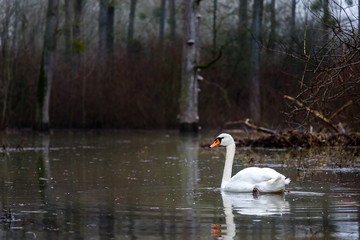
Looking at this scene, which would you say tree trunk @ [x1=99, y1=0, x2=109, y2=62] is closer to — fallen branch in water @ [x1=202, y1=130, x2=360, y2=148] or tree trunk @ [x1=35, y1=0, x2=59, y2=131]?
tree trunk @ [x1=35, y1=0, x2=59, y2=131]

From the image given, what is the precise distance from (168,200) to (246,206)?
117 centimetres

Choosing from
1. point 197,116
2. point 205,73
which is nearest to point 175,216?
point 197,116

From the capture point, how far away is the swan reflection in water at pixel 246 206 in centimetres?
737

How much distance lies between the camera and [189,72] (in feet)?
106

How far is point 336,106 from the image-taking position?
20.3 meters

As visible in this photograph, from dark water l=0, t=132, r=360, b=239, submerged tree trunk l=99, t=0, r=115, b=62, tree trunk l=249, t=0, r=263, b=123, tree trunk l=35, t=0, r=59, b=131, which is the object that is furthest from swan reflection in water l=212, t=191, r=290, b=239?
submerged tree trunk l=99, t=0, r=115, b=62

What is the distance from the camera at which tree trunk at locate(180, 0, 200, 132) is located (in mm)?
31719

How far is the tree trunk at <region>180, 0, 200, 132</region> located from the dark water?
14882 millimetres

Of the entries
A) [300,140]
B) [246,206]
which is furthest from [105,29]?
[246,206]

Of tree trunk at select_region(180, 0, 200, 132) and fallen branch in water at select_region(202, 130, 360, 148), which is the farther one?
tree trunk at select_region(180, 0, 200, 132)

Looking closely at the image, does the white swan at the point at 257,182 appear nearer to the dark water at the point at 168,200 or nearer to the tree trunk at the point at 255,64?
the dark water at the point at 168,200

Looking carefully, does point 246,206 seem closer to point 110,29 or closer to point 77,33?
point 77,33

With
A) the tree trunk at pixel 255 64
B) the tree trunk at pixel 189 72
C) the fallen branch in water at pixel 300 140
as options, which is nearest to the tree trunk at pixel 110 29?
the tree trunk at pixel 255 64

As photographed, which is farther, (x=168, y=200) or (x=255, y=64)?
(x=255, y=64)
